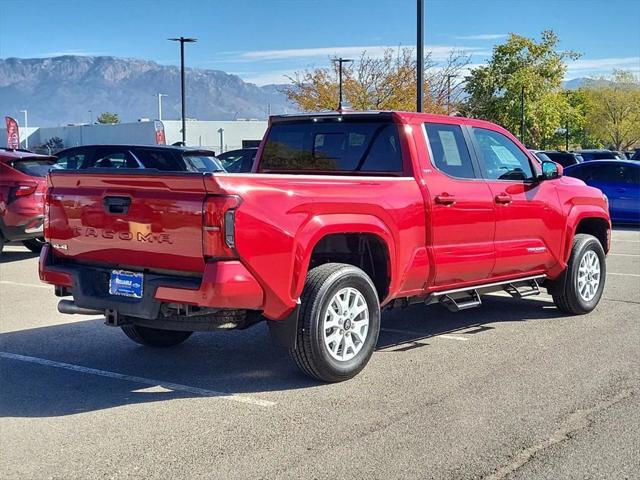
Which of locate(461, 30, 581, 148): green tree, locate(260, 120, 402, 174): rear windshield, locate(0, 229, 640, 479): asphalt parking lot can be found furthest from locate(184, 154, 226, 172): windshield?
locate(461, 30, 581, 148): green tree

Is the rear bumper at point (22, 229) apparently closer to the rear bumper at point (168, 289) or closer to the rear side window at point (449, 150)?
the rear bumper at point (168, 289)

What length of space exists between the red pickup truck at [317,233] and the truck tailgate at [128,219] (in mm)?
11

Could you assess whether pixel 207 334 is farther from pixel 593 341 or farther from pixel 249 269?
pixel 593 341

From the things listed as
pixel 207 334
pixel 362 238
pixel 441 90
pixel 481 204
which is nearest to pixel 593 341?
pixel 481 204

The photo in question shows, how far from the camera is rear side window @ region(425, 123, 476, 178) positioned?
6922mm

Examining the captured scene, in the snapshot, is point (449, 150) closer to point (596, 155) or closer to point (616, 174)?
point (616, 174)

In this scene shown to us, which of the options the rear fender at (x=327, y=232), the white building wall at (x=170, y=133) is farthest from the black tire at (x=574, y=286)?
the white building wall at (x=170, y=133)

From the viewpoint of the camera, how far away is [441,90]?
41.1 m

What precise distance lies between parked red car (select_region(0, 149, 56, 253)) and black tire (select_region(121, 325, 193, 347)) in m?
5.93

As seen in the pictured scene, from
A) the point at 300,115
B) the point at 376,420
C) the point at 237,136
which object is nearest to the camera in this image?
the point at 376,420

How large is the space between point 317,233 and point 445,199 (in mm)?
1508

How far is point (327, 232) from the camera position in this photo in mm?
5754

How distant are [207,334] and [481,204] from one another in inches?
110

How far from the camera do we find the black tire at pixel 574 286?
8312 millimetres
